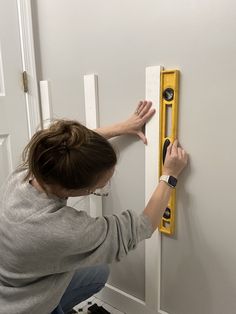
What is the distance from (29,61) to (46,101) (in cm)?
19

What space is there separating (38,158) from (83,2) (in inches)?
28.3

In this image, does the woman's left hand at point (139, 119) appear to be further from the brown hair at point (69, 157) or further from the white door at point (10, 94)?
the white door at point (10, 94)

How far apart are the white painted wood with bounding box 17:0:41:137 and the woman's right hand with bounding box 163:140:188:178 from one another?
0.61 metres

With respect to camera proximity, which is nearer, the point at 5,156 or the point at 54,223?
the point at 54,223

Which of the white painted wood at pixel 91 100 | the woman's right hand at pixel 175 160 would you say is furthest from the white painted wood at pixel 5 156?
the woman's right hand at pixel 175 160

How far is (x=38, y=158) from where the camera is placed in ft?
2.16

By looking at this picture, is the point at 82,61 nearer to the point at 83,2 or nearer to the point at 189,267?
the point at 83,2

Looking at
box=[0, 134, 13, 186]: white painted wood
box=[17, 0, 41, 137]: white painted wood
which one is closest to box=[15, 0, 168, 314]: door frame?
box=[17, 0, 41, 137]: white painted wood

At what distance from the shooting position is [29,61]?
1.28 meters

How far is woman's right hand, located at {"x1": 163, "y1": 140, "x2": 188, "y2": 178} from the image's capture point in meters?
0.94

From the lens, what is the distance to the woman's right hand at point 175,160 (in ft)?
3.07

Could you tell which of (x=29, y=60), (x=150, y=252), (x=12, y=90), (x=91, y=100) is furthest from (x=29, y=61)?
(x=150, y=252)

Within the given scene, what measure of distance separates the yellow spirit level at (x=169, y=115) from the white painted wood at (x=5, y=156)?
766 mm

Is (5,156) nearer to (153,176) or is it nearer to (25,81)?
(25,81)
